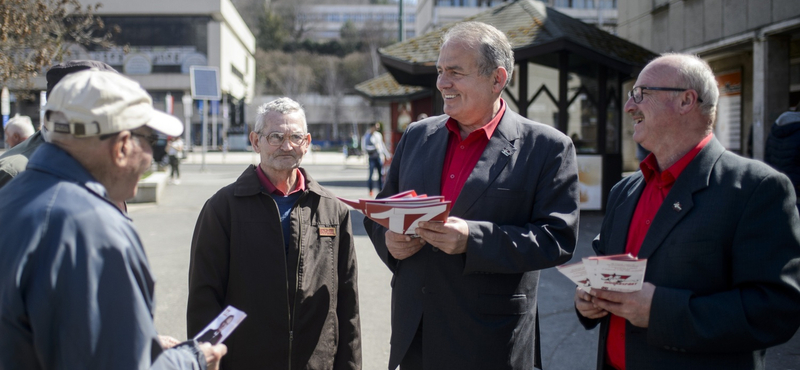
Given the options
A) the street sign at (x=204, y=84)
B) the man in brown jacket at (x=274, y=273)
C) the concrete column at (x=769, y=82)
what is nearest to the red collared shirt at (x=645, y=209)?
the man in brown jacket at (x=274, y=273)

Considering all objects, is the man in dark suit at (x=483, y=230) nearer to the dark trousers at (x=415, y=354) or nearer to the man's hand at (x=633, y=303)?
the dark trousers at (x=415, y=354)

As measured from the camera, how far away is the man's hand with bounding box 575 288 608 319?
8.03ft

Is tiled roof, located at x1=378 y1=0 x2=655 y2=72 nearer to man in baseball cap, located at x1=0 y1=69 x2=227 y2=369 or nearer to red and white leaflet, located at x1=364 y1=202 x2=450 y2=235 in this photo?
red and white leaflet, located at x1=364 y1=202 x2=450 y2=235

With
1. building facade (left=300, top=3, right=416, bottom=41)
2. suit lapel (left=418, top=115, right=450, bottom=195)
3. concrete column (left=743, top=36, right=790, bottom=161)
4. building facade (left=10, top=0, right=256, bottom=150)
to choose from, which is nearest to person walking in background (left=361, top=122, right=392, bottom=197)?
concrete column (left=743, top=36, right=790, bottom=161)

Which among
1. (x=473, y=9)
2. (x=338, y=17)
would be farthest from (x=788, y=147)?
(x=338, y=17)

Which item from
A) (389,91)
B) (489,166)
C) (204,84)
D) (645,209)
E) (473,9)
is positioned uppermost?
(473,9)

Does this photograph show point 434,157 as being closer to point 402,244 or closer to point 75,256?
point 402,244

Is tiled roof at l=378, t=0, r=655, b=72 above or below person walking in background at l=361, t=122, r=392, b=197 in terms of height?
above

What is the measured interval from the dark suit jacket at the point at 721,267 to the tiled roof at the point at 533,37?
8.81 metres

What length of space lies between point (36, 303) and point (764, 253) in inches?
89.1

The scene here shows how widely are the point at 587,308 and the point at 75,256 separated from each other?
1.88 meters

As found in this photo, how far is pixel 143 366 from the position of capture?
5.08 ft

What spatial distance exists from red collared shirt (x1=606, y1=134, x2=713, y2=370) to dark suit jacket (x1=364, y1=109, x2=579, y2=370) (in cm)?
26

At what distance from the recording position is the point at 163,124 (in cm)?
182
